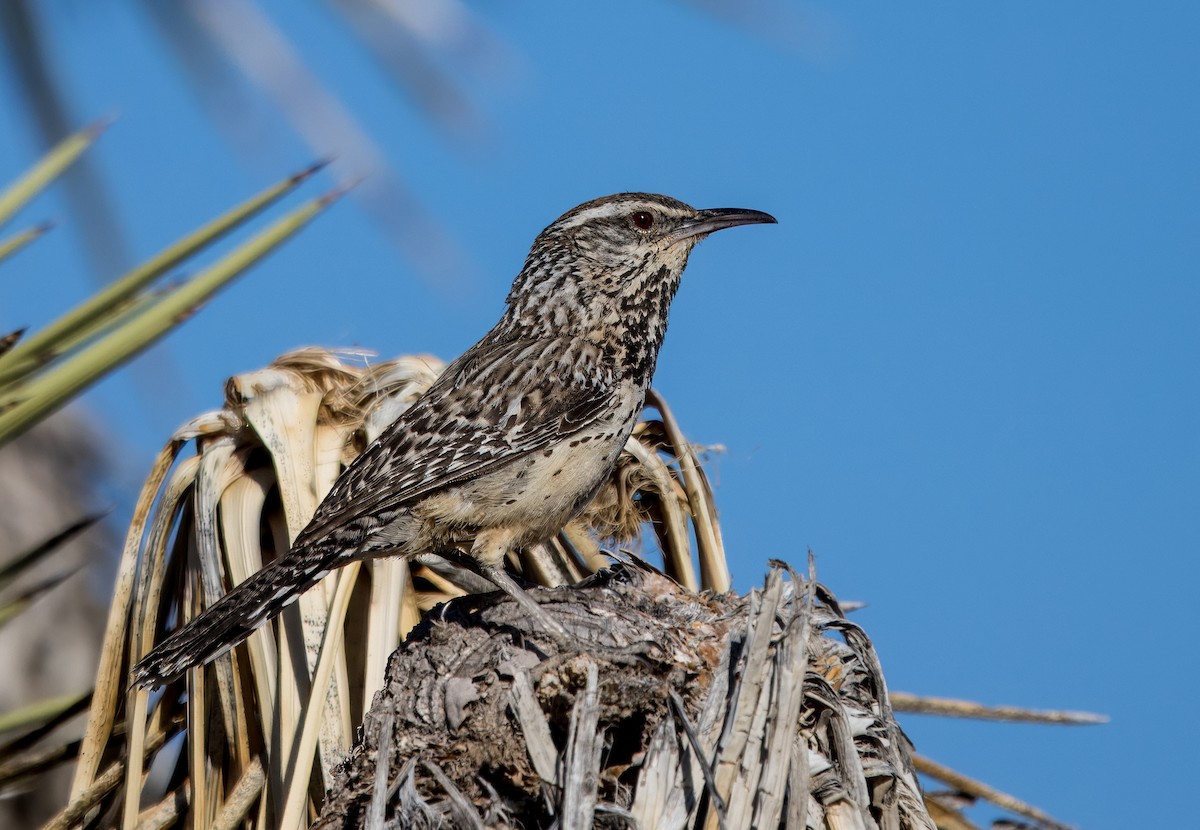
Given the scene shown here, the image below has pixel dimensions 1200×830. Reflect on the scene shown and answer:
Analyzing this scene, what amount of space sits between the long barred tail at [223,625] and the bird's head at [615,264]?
142cm

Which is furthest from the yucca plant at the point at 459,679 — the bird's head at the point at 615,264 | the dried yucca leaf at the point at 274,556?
the bird's head at the point at 615,264

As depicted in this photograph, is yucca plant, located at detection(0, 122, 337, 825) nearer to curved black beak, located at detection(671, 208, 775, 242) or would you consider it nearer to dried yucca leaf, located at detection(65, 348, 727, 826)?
dried yucca leaf, located at detection(65, 348, 727, 826)

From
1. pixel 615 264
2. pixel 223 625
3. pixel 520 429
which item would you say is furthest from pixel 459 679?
pixel 615 264

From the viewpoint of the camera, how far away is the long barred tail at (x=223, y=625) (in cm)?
299

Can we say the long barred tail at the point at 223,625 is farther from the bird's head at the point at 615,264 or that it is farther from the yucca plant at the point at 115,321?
the bird's head at the point at 615,264

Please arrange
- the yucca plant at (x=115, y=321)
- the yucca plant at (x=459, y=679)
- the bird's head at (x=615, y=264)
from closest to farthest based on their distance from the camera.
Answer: the yucca plant at (x=459, y=679) → the yucca plant at (x=115, y=321) → the bird's head at (x=615, y=264)

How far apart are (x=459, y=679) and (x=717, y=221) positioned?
217 cm

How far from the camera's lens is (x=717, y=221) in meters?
4.39

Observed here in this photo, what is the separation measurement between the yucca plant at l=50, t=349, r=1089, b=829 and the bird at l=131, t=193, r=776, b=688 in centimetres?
13

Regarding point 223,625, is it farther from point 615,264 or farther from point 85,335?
point 615,264

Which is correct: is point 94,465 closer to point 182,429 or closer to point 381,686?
point 182,429

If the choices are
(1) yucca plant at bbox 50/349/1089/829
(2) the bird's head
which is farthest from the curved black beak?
(1) yucca plant at bbox 50/349/1089/829

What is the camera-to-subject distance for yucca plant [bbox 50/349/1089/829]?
2.18m

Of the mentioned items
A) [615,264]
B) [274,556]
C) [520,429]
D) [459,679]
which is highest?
[615,264]
